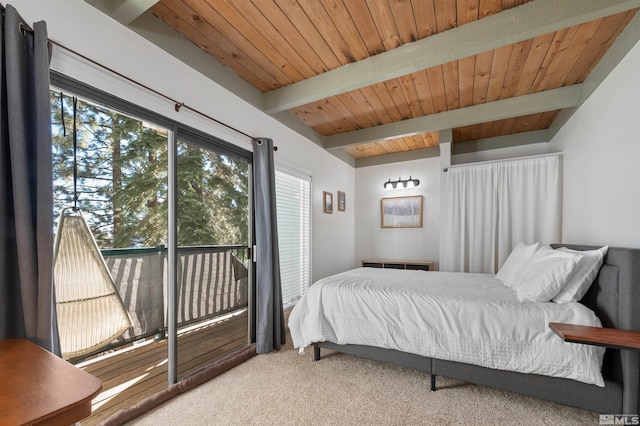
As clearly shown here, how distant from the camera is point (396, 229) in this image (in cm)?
489

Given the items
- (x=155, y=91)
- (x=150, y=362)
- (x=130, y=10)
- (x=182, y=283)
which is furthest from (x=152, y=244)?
(x=130, y=10)

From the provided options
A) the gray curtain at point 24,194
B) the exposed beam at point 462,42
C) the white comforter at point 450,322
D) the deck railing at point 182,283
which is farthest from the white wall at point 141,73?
the white comforter at point 450,322

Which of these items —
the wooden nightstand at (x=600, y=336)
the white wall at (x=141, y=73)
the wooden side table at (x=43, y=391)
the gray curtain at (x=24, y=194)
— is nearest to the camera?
the wooden side table at (x=43, y=391)

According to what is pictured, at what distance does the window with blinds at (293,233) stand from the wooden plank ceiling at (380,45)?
0.96 m

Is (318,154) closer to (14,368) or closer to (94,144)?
(94,144)

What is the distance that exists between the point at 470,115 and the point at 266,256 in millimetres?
2874

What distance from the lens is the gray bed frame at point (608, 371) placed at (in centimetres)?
152

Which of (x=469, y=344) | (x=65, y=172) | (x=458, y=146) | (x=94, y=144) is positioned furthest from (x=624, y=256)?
(x=94, y=144)

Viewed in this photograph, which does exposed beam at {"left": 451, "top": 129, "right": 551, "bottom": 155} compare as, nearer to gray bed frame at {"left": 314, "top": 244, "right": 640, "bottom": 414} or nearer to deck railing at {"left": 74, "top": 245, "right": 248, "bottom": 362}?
gray bed frame at {"left": 314, "top": 244, "right": 640, "bottom": 414}

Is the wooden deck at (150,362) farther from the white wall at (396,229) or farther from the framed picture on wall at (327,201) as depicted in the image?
the white wall at (396,229)

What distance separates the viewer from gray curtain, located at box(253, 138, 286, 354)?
8.81 ft

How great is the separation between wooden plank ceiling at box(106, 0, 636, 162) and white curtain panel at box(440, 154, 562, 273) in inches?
36.5

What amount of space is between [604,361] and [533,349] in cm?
40

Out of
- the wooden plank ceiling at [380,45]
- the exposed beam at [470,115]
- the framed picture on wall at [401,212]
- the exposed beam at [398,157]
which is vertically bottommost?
the framed picture on wall at [401,212]
